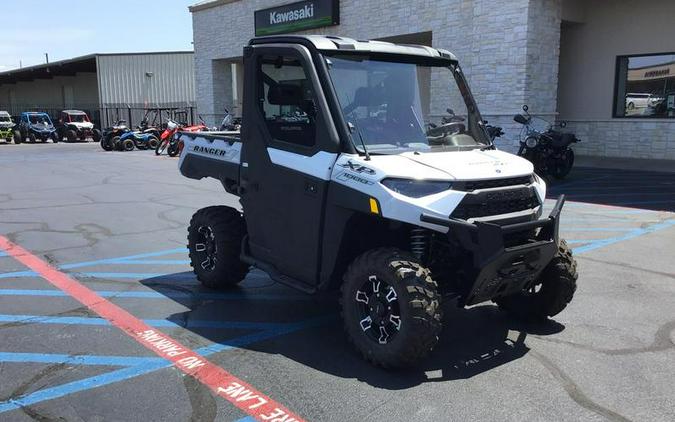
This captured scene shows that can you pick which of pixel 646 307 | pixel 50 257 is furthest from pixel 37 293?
pixel 646 307

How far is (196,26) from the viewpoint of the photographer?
98.0ft

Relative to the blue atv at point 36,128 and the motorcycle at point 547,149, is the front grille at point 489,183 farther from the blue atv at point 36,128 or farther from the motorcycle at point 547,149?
the blue atv at point 36,128

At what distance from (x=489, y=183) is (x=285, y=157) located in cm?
160

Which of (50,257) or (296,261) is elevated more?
(296,261)

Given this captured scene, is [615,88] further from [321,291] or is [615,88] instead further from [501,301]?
[321,291]

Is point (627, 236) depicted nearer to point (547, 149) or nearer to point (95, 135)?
point (547, 149)

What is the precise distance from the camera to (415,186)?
12.9 feet

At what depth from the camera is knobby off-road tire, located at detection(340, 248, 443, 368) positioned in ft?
12.5

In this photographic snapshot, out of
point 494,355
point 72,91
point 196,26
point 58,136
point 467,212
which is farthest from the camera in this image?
point 72,91

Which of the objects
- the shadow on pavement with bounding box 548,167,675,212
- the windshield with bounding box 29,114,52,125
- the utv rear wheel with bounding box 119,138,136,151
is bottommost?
the shadow on pavement with bounding box 548,167,675,212

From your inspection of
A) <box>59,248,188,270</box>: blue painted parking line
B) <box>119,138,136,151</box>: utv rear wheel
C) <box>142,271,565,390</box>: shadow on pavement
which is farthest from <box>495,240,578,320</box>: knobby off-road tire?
<box>119,138,136,151</box>: utv rear wheel

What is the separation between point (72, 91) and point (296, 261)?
5623cm

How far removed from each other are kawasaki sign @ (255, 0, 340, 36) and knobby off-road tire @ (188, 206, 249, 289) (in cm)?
1784

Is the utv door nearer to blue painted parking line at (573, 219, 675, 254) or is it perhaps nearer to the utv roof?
the utv roof
